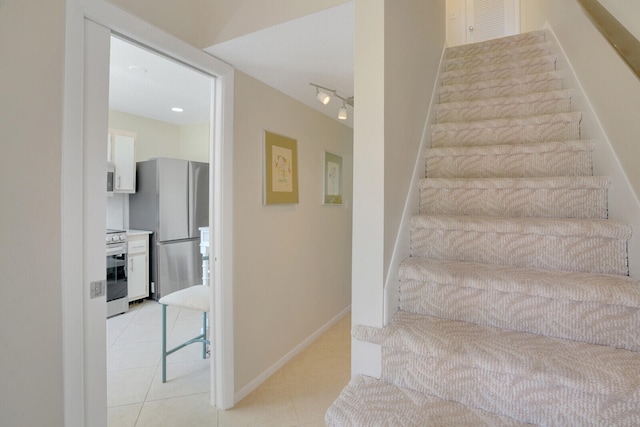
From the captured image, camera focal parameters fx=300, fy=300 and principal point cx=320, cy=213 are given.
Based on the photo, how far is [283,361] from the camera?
2.46 meters

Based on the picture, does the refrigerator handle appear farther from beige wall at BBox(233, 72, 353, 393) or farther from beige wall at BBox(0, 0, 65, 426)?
beige wall at BBox(0, 0, 65, 426)

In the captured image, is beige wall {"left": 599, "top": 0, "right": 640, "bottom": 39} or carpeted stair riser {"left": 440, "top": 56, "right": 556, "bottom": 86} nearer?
beige wall {"left": 599, "top": 0, "right": 640, "bottom": 39}

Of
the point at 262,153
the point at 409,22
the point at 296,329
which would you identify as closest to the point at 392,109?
the point at 409,22

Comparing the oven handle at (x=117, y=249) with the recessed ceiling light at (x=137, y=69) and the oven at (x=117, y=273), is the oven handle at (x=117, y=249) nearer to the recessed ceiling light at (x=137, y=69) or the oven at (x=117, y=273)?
the oven at (x=117, y=273)

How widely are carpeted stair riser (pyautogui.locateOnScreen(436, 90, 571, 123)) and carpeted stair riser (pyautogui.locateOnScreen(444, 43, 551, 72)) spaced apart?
577 millimetres

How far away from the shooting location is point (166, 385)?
2152 mm

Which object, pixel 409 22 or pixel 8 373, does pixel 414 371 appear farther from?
pixel 409 22

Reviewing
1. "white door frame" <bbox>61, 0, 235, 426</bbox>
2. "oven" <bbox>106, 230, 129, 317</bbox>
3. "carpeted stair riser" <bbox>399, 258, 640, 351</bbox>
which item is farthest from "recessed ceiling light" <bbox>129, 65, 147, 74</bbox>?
"carpeted stair riser" <bbox>399, 258, 640, 351</bbox>

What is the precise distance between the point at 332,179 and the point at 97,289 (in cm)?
232

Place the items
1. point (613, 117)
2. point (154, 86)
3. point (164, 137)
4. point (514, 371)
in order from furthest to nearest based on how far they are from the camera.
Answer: point (164, 137) < point (154, 86) < point (613, 117) < point (514, 371)

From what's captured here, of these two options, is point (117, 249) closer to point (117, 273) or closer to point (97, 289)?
point (117, 273)

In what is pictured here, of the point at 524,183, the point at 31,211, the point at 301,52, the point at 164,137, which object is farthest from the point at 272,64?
the point at 164,137

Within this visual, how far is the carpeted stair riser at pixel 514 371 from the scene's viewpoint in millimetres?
788

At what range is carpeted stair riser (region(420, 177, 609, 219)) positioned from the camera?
1314 mm
